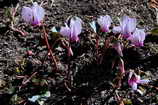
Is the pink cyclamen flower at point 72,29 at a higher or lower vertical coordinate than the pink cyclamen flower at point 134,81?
higher

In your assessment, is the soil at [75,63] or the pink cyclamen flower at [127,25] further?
the soil at [75,63]

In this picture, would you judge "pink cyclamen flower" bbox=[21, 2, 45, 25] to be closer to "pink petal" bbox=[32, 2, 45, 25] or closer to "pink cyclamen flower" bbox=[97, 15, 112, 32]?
"pink petal" bbox=[32, 2, 45, 25]

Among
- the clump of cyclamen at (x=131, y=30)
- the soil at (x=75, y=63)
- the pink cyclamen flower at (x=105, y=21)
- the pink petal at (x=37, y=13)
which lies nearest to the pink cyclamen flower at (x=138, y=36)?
the clump of cyclamen at (x=131, y=30)

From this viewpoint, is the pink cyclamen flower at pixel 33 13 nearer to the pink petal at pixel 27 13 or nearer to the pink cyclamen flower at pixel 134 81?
the pink petal at pixel 27 13

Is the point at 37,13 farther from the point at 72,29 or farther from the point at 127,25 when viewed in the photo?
the point at 127,25

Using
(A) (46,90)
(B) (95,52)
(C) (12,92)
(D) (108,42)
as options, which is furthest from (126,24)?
(C) (12,92)

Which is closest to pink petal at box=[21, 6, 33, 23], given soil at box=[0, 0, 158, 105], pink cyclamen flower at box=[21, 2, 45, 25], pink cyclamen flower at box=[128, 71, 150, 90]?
pink cyclamen flower at box=[21, 2, 45, 25]

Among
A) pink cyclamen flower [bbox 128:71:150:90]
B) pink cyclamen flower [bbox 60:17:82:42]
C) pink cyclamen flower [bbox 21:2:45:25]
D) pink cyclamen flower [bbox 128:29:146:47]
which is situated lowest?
pink cyclamen flower [bbox 128:71:150:90]

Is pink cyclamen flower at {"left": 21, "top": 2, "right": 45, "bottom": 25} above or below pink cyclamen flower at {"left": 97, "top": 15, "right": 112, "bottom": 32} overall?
above
